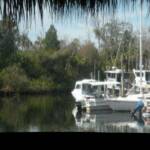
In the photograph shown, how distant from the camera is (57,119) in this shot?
18578 millimetres

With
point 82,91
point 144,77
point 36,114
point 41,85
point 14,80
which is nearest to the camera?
point 144,77

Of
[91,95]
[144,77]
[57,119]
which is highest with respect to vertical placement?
[144,77]

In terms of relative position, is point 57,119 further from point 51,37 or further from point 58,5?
point 58,5

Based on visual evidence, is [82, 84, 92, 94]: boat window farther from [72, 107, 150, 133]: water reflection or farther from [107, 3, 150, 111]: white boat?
[107, 3, 150, 111]: white boat

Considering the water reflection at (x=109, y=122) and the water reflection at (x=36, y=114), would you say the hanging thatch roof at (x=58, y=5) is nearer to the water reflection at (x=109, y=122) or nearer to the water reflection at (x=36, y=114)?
the water reflection at (x=109, y=122)

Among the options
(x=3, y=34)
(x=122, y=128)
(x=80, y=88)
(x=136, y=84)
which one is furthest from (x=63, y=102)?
(x=3, y=34)

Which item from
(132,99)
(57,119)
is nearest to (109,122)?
(132,99)

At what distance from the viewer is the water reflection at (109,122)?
14.4 m

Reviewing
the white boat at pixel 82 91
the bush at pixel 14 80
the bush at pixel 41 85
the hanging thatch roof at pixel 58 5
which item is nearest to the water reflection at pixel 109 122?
the white boat at pixel 82 91

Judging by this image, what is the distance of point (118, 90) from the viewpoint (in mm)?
19766

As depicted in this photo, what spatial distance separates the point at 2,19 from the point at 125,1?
484mm

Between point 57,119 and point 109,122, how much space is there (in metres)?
3.09

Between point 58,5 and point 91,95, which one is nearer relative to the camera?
point 58,5
